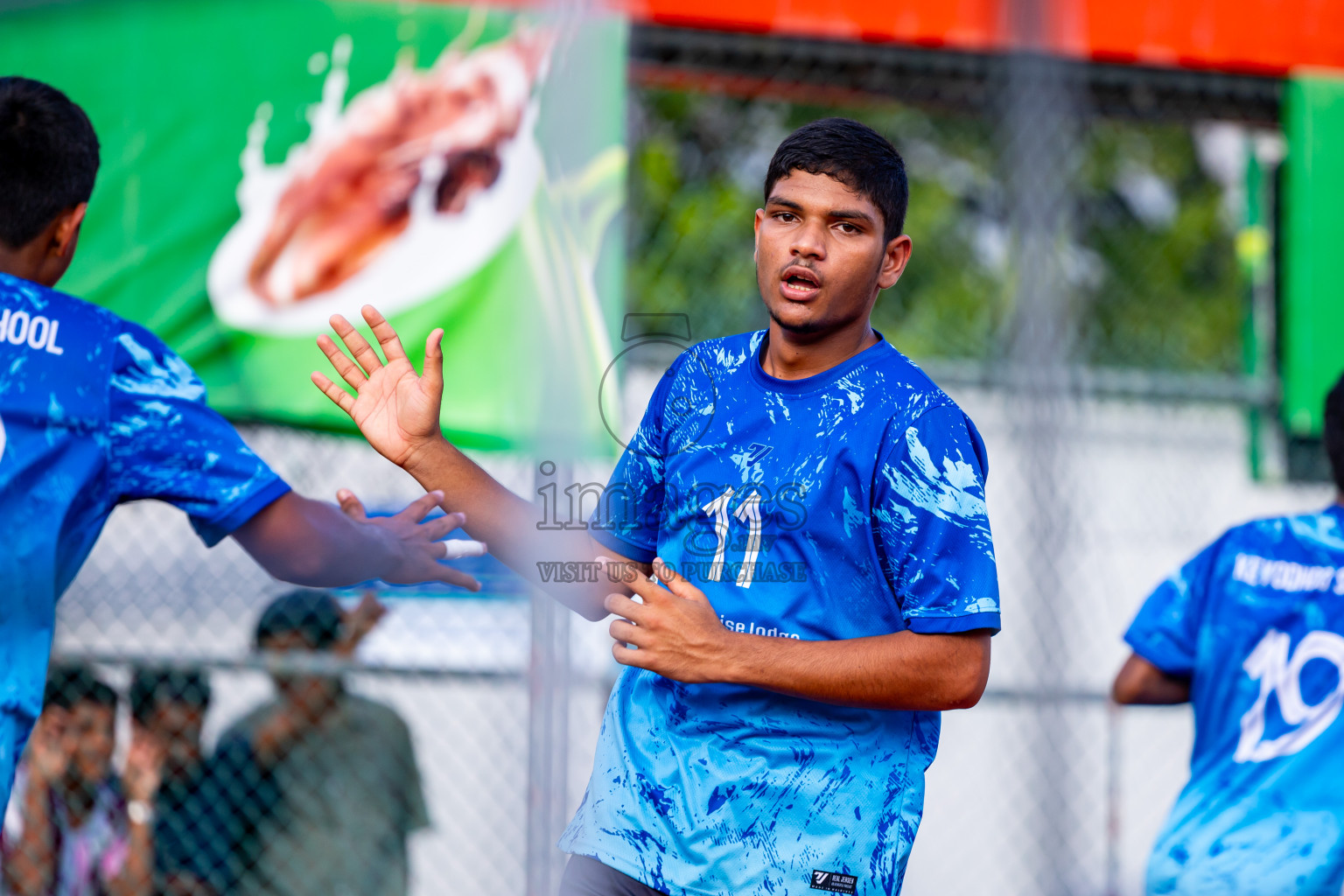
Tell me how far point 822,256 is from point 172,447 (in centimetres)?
111

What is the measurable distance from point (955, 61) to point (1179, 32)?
769mm

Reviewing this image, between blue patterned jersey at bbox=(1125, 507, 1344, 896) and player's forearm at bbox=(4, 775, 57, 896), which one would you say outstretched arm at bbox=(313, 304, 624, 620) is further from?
player's forearm at bbox=(4, 775, 57, 896)

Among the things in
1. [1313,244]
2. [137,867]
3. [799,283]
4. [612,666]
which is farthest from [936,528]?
[1313,244]

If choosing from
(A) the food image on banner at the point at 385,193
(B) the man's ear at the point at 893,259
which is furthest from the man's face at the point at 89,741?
(B) the man's ear at the point at 893,259

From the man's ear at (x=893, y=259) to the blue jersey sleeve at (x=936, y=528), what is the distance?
241mm

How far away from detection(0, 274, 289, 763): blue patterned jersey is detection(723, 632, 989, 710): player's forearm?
957 millimetres

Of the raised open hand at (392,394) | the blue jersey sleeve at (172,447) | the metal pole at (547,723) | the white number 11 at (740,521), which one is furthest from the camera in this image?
the metal pole at (547,723)

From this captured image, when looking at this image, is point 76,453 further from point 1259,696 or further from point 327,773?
point 1259,696

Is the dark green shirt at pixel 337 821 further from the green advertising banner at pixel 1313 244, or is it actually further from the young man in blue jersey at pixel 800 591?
the green advertising banner at pixel 1313 244

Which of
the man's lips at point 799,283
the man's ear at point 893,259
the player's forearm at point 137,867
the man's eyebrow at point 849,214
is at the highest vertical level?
the man's eyebrow at point 849,214

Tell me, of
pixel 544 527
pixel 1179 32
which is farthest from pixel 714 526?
pixel 1179 32

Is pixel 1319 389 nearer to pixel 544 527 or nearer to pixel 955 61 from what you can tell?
pixel 955 61

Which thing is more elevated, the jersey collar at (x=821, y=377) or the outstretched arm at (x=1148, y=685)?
the jersey collar at (x=821, y=377)

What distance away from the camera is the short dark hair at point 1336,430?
3.09 m
